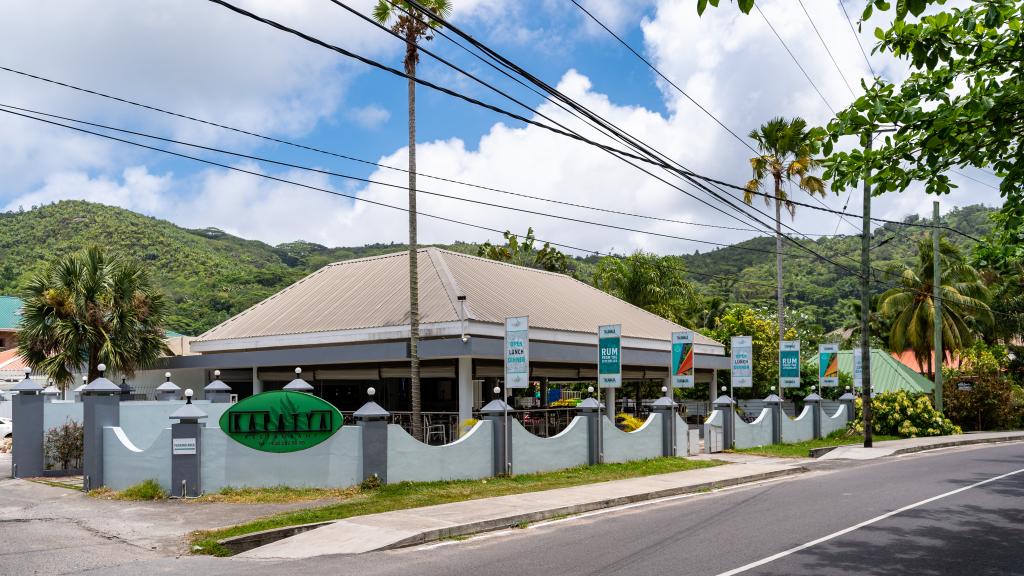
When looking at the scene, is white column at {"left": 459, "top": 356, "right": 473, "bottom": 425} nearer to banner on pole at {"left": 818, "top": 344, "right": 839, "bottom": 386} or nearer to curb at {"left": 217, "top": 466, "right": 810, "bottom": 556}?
curb at {"left": 217, "top": 466, "right": 810, "bottom": 556}

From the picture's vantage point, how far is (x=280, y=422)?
16641 millimetres

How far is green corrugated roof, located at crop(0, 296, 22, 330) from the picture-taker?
197ft

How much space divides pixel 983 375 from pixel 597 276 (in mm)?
22607

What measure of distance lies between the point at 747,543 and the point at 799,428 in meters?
21.1

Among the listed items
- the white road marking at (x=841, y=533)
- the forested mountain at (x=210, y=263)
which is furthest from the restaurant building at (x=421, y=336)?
the forested mountain at (x=210, y=263)

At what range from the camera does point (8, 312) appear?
61.6 m

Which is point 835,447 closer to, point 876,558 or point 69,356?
point 876,558

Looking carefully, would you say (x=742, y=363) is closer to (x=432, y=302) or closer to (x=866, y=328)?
(x=866, y=328)

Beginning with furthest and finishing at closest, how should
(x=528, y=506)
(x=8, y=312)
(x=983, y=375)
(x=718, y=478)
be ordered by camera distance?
(x=8, y=312), (x=983, y=375), (x=718, y=478), (x=528, y=506)

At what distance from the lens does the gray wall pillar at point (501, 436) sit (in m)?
18.7

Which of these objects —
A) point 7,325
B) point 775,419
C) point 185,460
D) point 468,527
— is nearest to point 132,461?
point 185,460

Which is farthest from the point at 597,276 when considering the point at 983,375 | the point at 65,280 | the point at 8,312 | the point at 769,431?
the point at 8,312

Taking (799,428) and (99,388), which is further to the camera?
(799,428)

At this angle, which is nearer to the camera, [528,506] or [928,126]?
[928,126]
